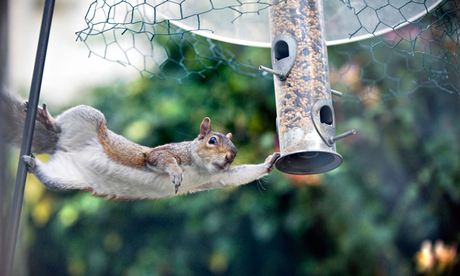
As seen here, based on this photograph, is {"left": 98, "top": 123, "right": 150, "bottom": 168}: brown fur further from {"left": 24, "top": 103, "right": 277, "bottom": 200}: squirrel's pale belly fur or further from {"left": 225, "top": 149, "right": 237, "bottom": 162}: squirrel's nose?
{"left": 225, "top": 149, "right": 237, "bottom": 162}: squirrel's nose

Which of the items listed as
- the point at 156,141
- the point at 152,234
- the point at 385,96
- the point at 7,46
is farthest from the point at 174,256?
the point at 7,46

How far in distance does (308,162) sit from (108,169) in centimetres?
58

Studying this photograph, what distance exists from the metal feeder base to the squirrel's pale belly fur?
0.16ft

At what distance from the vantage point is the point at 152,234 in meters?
5.18

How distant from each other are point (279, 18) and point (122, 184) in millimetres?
767

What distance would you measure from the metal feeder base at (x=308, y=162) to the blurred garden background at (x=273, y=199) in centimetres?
175

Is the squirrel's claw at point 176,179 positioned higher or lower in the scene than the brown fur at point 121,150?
lower

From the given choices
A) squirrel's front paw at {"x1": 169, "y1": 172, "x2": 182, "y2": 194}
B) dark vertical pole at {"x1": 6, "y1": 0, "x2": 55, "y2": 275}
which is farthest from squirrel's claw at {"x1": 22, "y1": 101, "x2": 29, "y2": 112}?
squirrel's front paw at {"x1": 169, "y1": 172, "x2": 182, "y2": 194}

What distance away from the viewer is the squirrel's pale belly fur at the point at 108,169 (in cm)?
242

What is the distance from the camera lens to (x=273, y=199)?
4.82 metres

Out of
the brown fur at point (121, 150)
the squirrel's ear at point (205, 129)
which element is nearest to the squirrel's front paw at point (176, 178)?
the brown fur at point (121, 150)

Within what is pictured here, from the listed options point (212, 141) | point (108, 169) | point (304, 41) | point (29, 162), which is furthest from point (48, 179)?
point (304, 41)

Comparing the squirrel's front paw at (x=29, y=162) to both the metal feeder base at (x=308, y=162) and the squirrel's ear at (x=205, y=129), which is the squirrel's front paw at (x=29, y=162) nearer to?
the squirrel's ear at (x=205, y=129)

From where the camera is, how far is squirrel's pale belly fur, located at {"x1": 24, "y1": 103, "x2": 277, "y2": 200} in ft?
7.93
